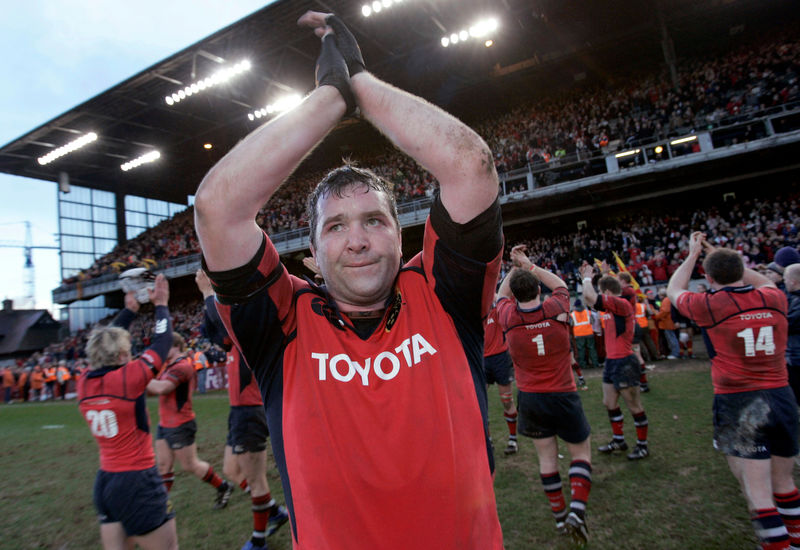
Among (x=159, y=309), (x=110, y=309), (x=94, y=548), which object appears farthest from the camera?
(x=110, y=309)

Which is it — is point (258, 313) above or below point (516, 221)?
below

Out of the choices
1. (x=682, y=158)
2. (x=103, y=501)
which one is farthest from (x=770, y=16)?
(x=103, y=501)

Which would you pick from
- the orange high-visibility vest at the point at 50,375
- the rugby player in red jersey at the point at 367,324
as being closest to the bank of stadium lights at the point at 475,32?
the rugby player in red jersey at the point at 367,324

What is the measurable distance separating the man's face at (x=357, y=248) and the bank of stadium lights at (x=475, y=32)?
21.8 metres

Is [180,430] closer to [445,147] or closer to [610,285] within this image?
[445,147]

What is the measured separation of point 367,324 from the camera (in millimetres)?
1557

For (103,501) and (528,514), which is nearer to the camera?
(103,501)

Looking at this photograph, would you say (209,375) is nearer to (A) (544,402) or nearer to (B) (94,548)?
(B) (94,548)

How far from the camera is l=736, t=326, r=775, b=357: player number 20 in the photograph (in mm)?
3652

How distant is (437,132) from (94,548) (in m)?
6.33

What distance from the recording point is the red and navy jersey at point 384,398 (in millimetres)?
1310

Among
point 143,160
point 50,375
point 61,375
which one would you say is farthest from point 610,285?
point 143,160

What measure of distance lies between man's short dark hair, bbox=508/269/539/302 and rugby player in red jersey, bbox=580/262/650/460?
1.00 meters

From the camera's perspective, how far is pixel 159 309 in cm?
395
